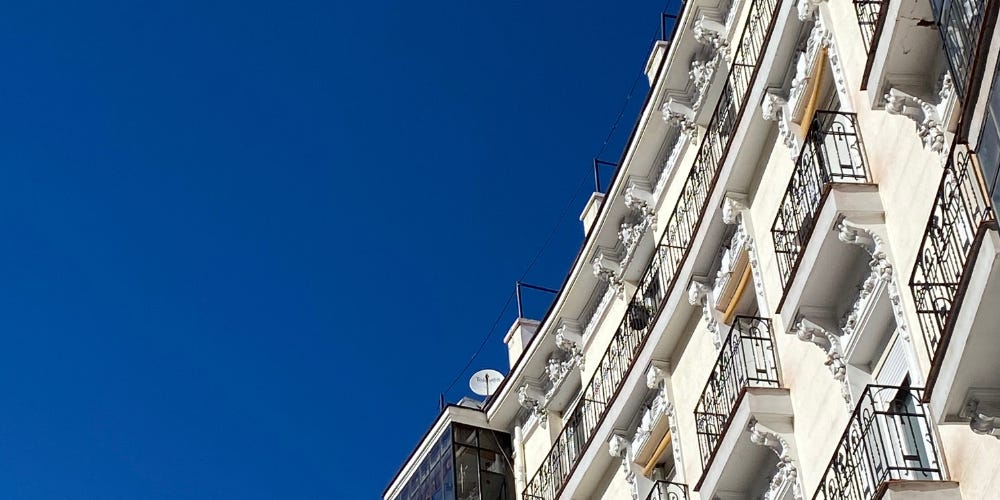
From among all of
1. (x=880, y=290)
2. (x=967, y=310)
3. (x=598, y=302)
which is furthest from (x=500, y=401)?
(x=967, y=310)

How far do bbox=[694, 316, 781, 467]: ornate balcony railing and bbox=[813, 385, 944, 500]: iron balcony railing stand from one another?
7.40 feet

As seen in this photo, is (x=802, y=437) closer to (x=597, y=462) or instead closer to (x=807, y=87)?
(x=807, y=87)

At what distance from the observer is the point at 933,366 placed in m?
10.8

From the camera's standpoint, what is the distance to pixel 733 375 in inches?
671

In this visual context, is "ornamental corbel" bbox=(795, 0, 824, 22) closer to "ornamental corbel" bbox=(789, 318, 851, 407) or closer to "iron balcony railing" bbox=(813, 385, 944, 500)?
"ornamental corbel" bbox=(789, 318, 851, 407)

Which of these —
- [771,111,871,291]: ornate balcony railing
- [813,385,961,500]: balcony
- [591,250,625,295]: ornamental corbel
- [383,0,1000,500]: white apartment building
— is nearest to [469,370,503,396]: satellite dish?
[383,0,1000,500]: white apartment building

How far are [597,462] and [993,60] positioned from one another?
39.9 feet

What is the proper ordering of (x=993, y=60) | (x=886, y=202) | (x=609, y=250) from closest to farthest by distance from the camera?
(x=993, y=60), (x=886, y=202), (x=609, y=250)

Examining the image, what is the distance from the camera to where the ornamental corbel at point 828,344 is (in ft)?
47.8

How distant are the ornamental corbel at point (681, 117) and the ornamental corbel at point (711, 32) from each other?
1.16 m

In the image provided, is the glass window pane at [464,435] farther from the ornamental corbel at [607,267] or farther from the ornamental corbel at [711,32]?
the ornamental corbel at [711,32]

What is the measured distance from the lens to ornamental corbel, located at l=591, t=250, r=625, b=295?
73.9 feet

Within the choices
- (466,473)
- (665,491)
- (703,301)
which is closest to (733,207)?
(703,301)

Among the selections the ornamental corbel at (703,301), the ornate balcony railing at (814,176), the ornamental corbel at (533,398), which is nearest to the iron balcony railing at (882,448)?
the ornate balcony railing at (814,176)
